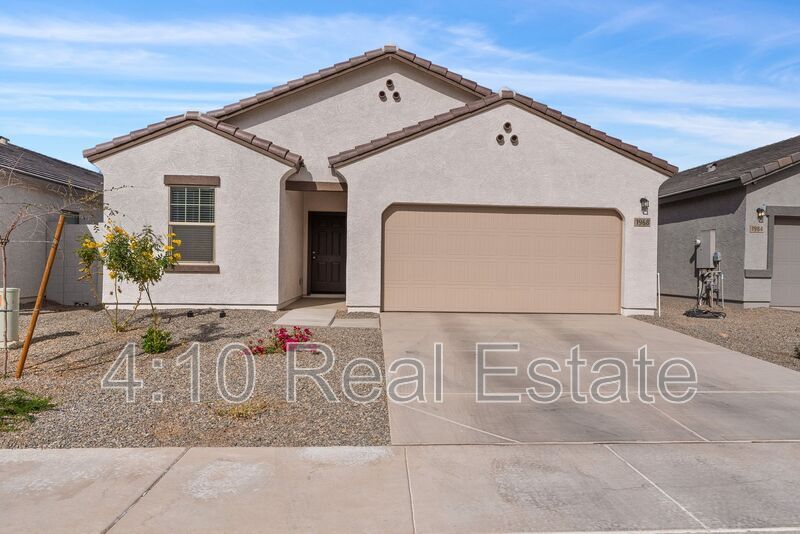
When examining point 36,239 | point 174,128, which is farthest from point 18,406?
point 36,239

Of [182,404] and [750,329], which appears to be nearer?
[182,404]

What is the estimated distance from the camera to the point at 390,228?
13125mm

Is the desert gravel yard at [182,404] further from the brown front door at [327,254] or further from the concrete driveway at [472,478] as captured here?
the brown front door at [327,254]

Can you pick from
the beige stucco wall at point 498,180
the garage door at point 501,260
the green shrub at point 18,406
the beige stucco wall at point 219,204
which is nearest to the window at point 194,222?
the beige stucco wall at point 219,204

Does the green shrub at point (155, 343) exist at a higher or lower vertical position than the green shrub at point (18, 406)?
higher

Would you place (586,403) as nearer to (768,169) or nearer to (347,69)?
(347,69)

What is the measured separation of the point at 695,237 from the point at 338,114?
10.9 meters

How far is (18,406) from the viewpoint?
6.41 metres

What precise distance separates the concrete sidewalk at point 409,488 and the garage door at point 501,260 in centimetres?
775

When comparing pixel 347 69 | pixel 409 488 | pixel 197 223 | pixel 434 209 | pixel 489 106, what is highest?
pixel 347 69

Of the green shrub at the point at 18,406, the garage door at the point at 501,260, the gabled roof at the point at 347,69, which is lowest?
the green shrub at the point at 18,406

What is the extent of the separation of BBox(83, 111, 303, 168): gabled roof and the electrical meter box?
10790 mm

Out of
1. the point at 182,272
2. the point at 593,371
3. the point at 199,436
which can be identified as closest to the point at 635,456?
the point at 593,371

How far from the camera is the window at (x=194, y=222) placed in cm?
1275
